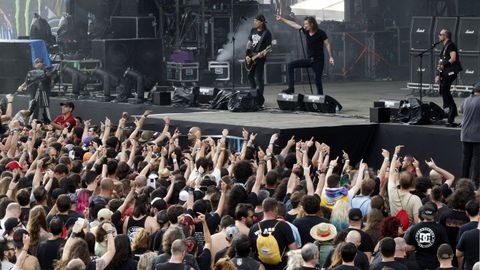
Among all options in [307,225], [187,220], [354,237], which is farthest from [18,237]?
[354,237]

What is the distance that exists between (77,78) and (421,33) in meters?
6.93

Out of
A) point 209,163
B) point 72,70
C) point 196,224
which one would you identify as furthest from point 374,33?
point 196,224

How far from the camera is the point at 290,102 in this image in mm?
21781

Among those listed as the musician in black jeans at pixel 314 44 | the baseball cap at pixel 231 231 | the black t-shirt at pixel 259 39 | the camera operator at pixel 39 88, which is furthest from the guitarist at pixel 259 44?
the baseball cap at pixel 231 231

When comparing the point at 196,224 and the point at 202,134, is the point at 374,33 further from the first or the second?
the point at 196,224

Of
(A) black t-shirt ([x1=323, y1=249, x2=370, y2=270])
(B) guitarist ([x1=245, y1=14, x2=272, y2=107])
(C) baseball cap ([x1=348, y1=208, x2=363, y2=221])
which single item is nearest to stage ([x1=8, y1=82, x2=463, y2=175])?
(B) guitarist ([x1=245, y1=14, x2=272, y2=107])

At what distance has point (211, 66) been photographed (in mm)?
28641

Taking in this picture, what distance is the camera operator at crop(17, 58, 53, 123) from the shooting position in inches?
965

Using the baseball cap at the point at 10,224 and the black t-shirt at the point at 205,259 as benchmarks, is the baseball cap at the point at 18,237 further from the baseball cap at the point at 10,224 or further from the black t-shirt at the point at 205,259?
the black t-shirt at the point at 205,259

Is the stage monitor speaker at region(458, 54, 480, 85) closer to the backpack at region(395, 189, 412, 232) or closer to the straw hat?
the backpack at region(395, 189, 412, 232)

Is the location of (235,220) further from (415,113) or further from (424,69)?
(424,69)

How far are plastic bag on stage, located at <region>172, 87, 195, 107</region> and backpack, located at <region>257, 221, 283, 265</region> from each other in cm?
1251

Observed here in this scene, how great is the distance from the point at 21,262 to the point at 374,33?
20542mm

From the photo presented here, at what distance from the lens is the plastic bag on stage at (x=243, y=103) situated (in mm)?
22000
